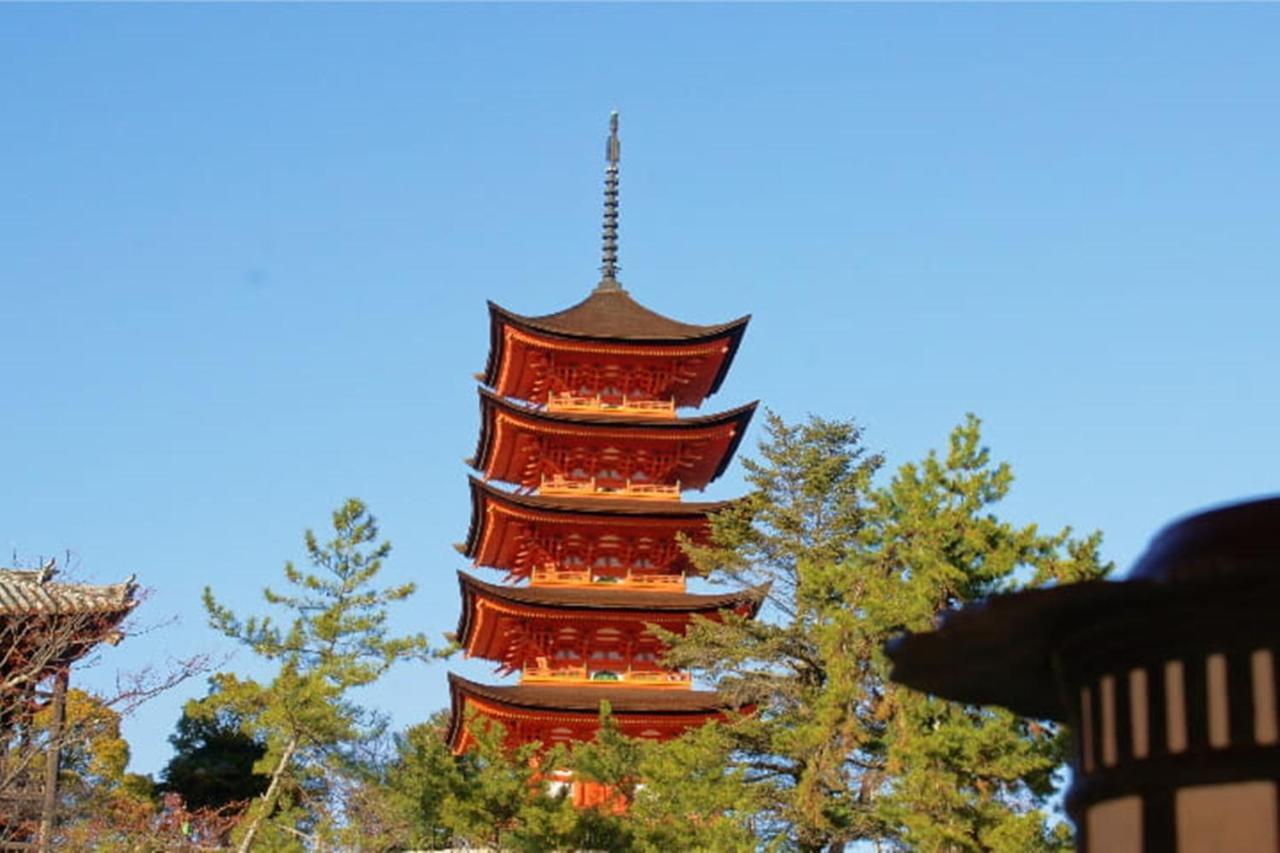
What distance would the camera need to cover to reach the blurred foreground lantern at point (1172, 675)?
207 inches

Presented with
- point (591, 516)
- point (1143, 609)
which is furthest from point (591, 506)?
point (1143, 609)

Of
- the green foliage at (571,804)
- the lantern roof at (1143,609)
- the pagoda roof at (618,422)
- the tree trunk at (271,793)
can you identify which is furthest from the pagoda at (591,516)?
the lantern roof at (1143,609)

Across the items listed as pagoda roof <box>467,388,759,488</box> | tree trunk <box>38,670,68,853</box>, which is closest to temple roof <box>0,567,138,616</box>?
tree trunk <box>38,670,68,853</box>

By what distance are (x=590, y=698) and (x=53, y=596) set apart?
10.2 metres

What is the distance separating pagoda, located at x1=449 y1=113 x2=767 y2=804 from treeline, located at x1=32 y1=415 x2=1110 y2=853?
1.44 m

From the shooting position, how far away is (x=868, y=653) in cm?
2261

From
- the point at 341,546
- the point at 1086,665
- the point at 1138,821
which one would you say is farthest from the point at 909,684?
the point at 341,546

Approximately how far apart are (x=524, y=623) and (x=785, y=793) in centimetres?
978

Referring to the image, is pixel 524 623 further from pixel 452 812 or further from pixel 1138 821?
pixel 1138 821

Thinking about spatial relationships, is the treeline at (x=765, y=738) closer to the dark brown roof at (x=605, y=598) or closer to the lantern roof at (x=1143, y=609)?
the dark brown roof at (x=605, y=598)

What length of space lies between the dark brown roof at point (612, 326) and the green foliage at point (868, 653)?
4509mm

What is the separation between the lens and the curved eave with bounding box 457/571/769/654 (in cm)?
3406

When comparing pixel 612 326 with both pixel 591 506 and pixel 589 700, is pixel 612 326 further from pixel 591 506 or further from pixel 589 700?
pixel 589 700

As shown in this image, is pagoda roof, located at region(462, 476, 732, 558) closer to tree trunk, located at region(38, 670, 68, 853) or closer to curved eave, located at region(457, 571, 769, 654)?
Answer: curved eave, located at region(457, 571, 769, 654)
